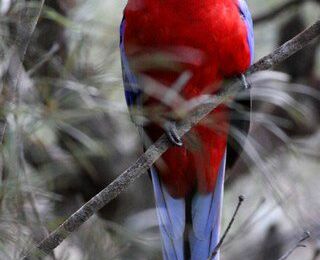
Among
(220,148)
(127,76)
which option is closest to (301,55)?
(220,148)

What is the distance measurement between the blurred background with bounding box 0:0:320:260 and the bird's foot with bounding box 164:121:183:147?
201 mm

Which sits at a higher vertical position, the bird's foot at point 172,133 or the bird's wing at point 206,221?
the bird's foot at point 172,133

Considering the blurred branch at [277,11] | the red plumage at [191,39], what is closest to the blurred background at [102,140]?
the blurred branch at [277,11]

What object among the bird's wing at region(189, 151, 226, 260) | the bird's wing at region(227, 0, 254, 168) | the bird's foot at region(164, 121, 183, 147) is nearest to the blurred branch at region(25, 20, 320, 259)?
the bird's foot at region(164, 121, 183, 147)

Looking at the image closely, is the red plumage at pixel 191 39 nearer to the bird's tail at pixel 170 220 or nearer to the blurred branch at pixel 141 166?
the blurred branch at pixel 141 166

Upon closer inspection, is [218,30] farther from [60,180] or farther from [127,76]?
[60,180]

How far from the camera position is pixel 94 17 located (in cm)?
262

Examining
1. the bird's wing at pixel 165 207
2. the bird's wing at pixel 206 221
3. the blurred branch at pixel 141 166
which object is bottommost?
the bird's wing at pixel 206 221

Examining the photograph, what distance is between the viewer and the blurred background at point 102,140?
186 centimetres

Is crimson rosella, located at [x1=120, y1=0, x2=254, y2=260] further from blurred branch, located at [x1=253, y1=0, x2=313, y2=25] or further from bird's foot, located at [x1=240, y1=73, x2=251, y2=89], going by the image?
blurred branch, located at [x1=253, y1=0, x2=313, y2=25]

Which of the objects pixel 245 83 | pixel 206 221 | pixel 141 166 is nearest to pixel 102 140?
pixel 206 221

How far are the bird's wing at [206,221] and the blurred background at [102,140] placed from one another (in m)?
0.10

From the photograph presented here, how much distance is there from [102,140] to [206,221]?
661mm

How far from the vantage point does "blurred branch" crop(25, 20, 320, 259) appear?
167 centimetres
